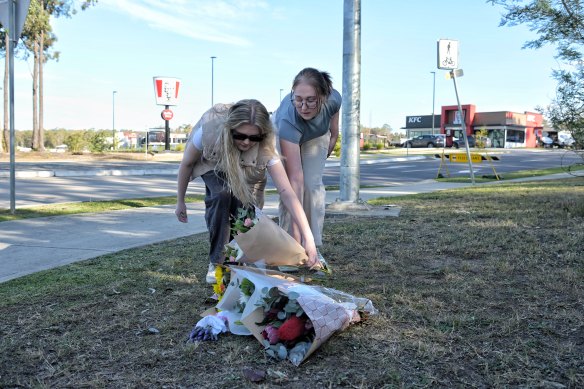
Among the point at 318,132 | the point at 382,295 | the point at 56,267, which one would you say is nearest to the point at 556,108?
the point at 318,132

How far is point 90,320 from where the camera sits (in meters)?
3.05

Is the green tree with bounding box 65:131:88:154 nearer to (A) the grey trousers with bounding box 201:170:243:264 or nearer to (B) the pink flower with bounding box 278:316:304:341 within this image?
(A) the grey trousers with bounding box 201:170:243:264

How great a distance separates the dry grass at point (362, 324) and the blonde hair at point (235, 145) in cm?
75

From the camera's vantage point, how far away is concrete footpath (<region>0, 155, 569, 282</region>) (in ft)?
15.6

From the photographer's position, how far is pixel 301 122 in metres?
3.85

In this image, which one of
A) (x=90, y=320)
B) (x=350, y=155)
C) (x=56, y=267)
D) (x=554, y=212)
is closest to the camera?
(x=90, y=320)

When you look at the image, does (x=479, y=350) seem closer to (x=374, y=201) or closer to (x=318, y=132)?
(x=318, y=132)

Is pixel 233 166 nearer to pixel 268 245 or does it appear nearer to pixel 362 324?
pixel 268 245

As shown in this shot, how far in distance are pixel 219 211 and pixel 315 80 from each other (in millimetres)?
1060

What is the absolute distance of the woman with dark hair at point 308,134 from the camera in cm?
361

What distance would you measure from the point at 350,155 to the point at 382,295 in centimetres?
431

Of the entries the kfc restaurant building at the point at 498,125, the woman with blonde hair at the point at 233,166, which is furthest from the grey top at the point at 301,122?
the kfc restaurant building at the point at 498,125

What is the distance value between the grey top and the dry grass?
1.02m

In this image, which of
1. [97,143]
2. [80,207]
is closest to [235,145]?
[80,207]
